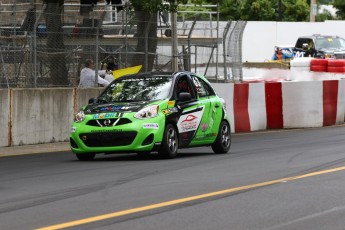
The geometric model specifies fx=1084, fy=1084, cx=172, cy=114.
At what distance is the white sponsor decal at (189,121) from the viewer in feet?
57.1

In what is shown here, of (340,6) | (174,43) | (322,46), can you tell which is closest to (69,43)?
(174,43)

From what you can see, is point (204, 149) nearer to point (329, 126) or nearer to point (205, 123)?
point (205, 123)

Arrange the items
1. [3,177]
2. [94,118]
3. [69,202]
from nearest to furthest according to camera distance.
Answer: [69,202] < [3,177] < [94,118]

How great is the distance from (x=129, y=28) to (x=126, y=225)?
16.0m

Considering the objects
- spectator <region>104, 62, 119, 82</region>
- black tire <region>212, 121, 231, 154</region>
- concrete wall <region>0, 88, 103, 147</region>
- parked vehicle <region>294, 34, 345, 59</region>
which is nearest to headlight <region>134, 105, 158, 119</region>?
black tire <region>212, 121, 231, 154</region>

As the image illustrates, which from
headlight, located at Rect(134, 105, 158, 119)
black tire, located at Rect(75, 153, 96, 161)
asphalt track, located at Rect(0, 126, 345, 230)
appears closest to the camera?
asphalt track, located at Rect(0, 126, 345, 230)

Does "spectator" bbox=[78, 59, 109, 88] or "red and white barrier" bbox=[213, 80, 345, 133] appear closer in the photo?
"spectator" bbox=[78, 59, 109, 88]

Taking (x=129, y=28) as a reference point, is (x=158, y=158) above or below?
below

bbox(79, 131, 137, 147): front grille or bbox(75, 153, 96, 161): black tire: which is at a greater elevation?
bbox(79, 131, 137, 147): front grille

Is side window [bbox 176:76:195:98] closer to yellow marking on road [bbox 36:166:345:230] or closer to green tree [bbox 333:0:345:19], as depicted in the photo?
yellow marking on road [bbox 36:166:345:230]

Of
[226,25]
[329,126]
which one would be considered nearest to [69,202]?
[329,126]

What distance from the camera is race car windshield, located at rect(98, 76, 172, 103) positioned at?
1748 cm

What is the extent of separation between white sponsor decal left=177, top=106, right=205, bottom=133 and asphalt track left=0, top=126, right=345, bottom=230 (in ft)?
1.67

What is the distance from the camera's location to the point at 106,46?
24797 mm
